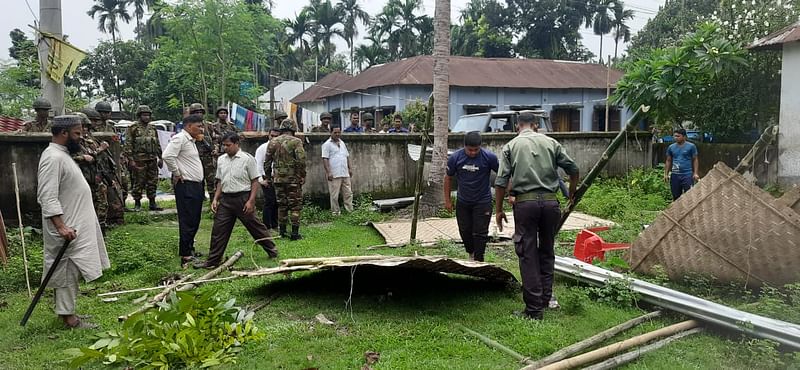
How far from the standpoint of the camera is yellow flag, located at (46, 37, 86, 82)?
831 centimetres

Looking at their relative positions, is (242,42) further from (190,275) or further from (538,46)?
(538,46)

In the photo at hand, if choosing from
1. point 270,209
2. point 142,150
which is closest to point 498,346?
point 270,209

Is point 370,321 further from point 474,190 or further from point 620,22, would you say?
point 620,22

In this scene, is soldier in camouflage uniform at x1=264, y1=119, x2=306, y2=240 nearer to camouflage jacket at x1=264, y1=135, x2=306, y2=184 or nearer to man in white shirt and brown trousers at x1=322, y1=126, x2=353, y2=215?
camouflage jacket at x1=264, y1=135, x2=306, y2=184

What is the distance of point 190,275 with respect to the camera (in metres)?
6.31

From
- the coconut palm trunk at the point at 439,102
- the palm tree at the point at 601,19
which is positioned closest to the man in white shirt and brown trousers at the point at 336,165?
the coconut palm trunk at the point at 439,102

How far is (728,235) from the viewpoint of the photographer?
5387 millimetres

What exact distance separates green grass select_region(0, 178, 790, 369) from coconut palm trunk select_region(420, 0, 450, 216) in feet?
10.7

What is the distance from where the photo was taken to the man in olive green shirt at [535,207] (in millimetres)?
4953

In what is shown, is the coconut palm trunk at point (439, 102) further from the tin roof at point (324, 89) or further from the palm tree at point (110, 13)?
the palm tree at point (110, 13)

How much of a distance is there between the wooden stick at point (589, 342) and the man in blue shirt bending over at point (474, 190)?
2.07 metres

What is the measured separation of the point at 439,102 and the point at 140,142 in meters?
5.30

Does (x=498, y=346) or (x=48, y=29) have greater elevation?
(x=48, y=29)

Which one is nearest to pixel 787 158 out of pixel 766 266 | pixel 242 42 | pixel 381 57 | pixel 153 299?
pixel 766 266
